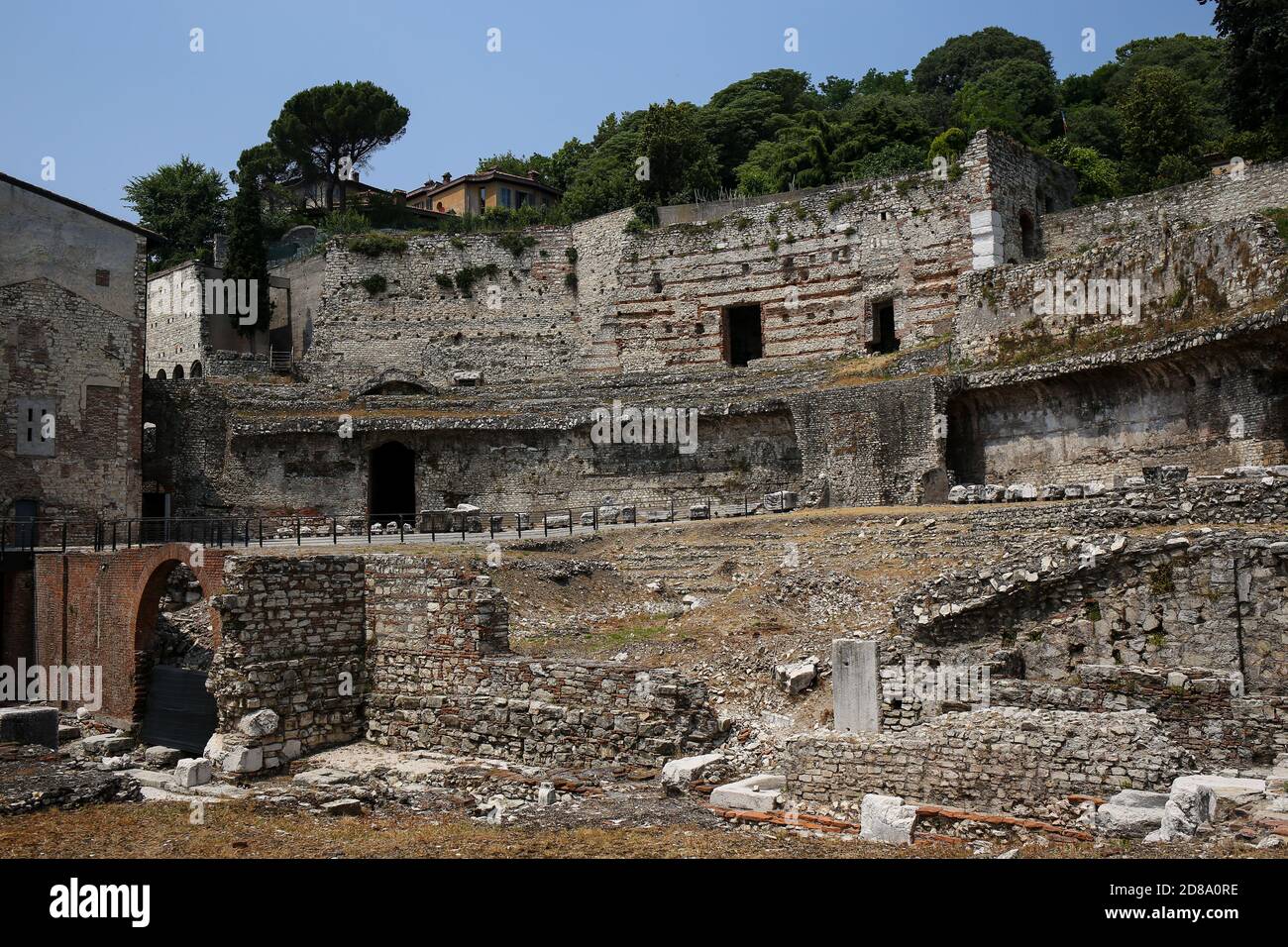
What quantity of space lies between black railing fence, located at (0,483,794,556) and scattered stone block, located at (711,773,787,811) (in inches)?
697

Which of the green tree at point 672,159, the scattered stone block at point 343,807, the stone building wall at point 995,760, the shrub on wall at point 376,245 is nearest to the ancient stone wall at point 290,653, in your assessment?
the scattered stone block at point 343,807

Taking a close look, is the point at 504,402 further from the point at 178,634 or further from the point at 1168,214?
the point at 1168,214

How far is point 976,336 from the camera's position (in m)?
33.2

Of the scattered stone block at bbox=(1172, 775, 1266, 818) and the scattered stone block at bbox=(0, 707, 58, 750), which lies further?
the scattered stone block at bbox=(0, 707, 58, 750)

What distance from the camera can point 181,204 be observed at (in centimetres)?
6881

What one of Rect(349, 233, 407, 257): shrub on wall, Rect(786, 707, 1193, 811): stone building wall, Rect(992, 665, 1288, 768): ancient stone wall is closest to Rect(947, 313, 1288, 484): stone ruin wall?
Rect(992, 665, 1288, 768): ancient stone wall

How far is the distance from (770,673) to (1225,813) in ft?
28.3

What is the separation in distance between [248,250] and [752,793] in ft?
158

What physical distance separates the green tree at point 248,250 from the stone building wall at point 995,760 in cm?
4750

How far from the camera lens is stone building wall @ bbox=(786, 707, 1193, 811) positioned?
1017 centimetres

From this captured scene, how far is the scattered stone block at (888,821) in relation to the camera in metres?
9.73

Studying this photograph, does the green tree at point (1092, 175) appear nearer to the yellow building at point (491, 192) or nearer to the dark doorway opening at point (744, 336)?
the dark doorway opening at point (744, 336)

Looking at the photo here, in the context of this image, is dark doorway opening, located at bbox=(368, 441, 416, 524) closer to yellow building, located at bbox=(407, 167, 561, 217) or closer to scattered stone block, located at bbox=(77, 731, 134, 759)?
scattered stone block, located at bbox=(77, 731, 134, 759)
